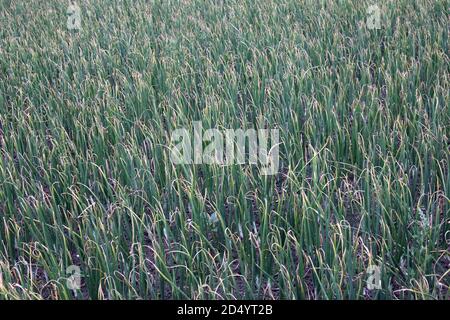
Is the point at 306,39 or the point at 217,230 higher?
the point at 306,39

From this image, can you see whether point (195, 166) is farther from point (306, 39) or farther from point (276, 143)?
point (306, 39)

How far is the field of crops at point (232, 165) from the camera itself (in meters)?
1.97

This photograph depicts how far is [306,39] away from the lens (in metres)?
4.27

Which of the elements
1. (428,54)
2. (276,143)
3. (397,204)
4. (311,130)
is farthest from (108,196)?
(428,54)

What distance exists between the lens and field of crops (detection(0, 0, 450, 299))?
1975 mm

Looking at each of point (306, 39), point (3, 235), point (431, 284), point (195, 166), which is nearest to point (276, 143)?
point (195, 166)

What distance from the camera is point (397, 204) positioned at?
217 centimetres

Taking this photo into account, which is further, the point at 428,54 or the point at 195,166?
the point at 428,54

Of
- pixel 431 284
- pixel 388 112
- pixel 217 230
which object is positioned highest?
pixel 388 112

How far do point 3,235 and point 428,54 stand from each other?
259 centimetres

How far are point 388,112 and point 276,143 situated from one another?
558 millimetres

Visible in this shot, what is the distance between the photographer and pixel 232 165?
2436mm
